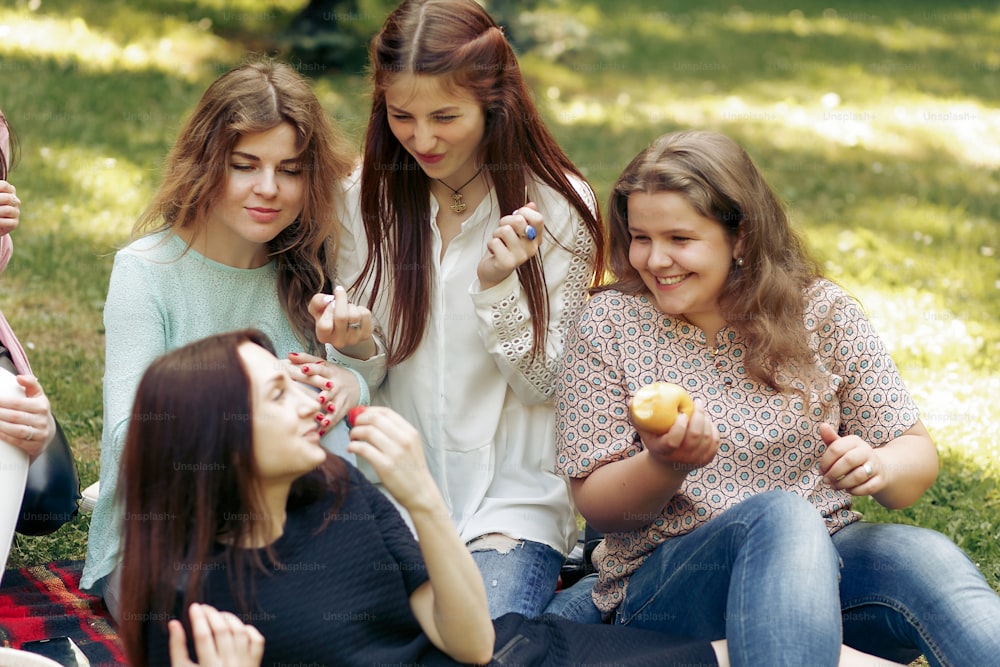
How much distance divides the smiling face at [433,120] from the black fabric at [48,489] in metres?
1.27

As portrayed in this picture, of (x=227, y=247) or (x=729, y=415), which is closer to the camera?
(x=729, y=415)

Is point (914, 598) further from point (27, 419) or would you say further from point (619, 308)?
point (27, 419)

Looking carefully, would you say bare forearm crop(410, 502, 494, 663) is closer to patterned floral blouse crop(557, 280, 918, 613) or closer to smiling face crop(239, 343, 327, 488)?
smiling face crop(239, 343, 327, 488)

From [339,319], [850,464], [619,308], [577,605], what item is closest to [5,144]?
[339,319]

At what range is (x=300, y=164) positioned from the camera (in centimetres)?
324

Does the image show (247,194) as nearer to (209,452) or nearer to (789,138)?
(209,452)

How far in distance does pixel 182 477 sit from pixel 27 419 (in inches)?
33.4

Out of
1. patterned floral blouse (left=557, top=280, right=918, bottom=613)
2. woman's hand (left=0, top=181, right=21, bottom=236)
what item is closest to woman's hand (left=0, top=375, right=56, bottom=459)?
woman's hand (left=0, top=181, right=21, bottom=236)

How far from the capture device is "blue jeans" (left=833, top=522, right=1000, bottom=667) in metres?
2.64

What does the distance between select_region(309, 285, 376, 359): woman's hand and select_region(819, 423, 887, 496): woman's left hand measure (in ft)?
3.68

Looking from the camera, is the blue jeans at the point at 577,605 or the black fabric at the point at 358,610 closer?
the black fabric at the point at 358,610

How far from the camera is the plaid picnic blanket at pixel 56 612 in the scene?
3158 millimetres

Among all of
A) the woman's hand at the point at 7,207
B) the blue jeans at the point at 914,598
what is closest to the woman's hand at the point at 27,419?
the woman's hand at the point at 7,207

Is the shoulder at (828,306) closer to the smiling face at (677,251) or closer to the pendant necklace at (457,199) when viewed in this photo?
the smiling face at (677,251)
